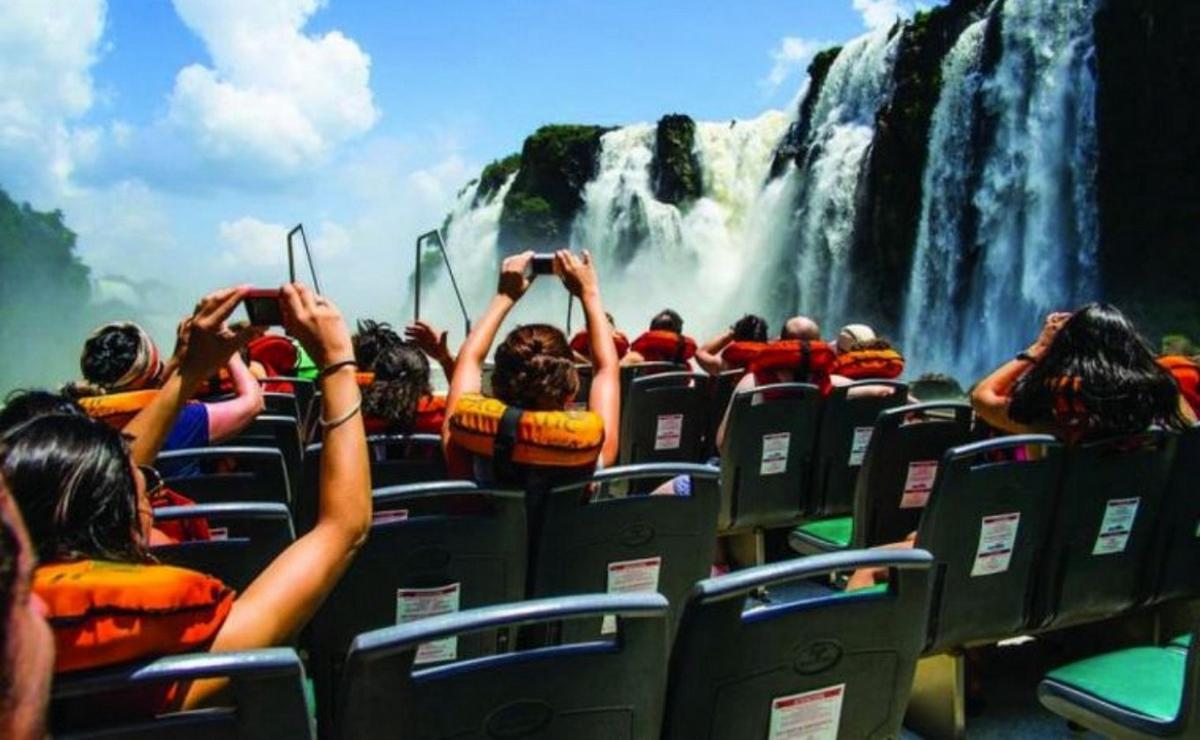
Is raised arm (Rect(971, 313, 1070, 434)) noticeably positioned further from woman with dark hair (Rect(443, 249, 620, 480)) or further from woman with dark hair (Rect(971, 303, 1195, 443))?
woman with dark hair (Rect(443, 249, 620, 480))

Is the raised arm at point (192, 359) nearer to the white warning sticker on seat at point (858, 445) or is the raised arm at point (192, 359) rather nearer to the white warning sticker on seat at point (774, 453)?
the white warning sticker on seat at point (774, 453)

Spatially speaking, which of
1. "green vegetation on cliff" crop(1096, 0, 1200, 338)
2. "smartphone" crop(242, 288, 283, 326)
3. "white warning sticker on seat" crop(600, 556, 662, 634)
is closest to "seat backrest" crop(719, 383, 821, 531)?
"white warning sticker on seat" crop(600, 556, 662, 634)

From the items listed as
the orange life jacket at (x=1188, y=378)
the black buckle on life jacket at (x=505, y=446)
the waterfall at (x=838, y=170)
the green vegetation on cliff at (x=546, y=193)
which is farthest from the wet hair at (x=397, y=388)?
the green vegetation on cliff at (x=546, y=193)

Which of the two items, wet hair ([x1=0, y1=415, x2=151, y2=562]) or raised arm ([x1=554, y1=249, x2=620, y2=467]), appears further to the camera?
raised arm ([x1=554, y1=249, x2=620, y2=467])

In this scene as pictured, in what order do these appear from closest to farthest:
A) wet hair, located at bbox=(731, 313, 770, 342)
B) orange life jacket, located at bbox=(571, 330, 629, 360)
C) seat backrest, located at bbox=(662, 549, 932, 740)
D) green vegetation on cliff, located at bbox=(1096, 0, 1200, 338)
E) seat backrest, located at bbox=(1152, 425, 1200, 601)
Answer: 1. seat backrest, located at bbox=(662, 549, 932, 740)
2. seat backrest, located at bbox=(1152, 425, 1200, 601)
3. wet hair, located at bbox=(731, 313, 770, 342)
4. orange life jacket, located at bbox=(571, 330, 629, 360)
5. green vegetation on cliff, located at bbox=(1096, 0, 1200, 338)

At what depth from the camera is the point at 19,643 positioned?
0.82 m

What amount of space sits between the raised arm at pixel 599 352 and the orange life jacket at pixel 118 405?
55.2 inches

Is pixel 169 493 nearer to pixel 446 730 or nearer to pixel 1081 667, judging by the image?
pixel 446 730

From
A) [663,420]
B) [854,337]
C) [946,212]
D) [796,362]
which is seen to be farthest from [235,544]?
[946,212]

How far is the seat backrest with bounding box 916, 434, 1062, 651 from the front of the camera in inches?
99.9

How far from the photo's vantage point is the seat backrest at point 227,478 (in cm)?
283

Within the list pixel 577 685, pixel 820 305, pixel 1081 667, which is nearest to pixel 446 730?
pixel 577 685

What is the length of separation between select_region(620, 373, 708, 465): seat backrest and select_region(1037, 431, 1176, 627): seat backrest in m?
2.72

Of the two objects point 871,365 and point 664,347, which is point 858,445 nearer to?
point 871,365
